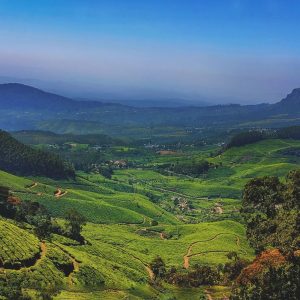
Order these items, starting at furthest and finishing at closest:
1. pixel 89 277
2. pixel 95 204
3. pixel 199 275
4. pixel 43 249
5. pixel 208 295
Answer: pixel 95 204 < pixel 199 275 < pixel 43 249 < pixel 208 295 < pixel 89 277

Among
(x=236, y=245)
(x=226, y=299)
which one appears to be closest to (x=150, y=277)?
(x=226, y=299)

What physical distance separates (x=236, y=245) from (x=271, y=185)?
2176cm

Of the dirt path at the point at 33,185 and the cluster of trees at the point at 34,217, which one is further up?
the cluster of trees at the point at 34,217

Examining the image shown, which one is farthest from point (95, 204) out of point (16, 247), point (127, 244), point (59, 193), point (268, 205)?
point (16, 247)

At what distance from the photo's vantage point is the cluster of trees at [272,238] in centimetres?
5697

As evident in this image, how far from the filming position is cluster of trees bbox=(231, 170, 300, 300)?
187 feet

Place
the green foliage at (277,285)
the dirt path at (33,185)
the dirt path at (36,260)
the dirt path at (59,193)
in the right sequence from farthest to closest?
the dirt path at (33,185) → the dirt path at (59,193) → the dirt path at (36,260) → the green foliage at (277,285)

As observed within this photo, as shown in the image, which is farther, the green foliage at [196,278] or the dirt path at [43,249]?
the green foliage at [196,278]

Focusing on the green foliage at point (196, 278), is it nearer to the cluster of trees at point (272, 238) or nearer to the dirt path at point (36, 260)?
the cluster of trees at point (272, 238)

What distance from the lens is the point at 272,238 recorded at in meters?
90.9

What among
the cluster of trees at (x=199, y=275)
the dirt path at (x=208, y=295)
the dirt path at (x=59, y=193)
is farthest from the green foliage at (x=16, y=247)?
the dirt path at (x=59, y=193)

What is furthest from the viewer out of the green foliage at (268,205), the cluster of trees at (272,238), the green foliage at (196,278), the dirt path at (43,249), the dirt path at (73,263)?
the green foliage at (268,205)

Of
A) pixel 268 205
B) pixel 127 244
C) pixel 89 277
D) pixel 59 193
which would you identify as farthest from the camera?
pixel 59 193

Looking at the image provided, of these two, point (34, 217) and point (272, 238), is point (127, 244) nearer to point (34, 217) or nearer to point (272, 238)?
point (34, 217)
